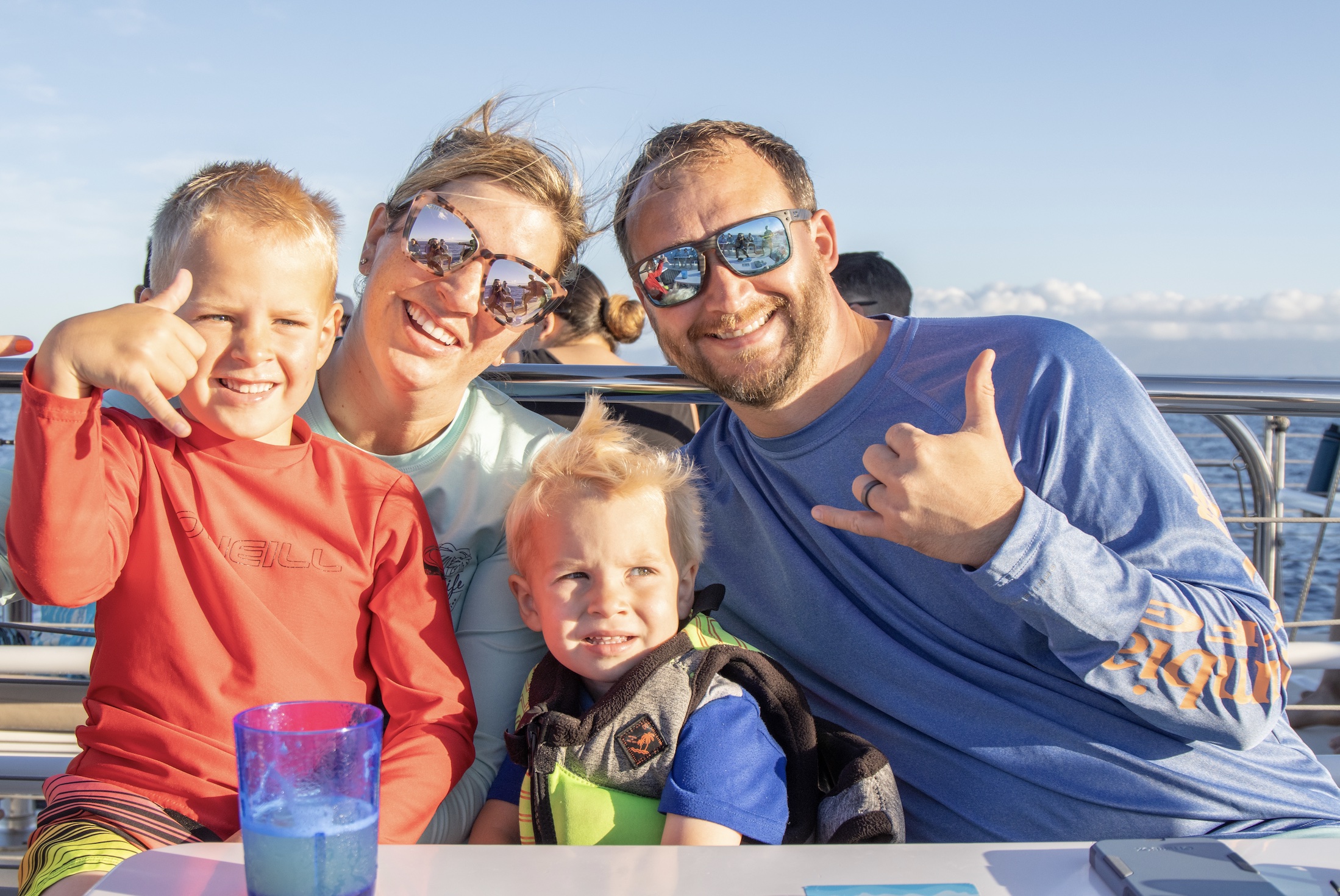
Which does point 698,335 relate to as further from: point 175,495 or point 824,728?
point 175,495

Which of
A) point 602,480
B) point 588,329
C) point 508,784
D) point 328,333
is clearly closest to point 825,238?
point 602,480

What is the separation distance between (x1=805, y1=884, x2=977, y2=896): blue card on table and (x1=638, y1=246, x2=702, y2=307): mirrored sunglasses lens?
1.38 m

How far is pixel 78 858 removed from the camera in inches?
56.6

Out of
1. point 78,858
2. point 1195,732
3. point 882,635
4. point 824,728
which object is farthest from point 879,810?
point 78,858

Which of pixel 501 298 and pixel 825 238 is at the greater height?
pixel 825 238

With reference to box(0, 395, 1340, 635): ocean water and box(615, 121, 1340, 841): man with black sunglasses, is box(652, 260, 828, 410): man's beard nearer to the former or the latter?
box(615, 121, 1340, 841): man with black sunglasses

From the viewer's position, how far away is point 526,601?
193 cm

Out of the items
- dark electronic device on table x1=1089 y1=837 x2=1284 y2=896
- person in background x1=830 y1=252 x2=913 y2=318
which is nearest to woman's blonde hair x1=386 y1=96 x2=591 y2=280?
dark electronic device on table x1=1089 y1=837 x2=1284 y2=896

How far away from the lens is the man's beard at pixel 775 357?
80.6 inches

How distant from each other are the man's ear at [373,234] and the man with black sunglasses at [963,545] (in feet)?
1.85

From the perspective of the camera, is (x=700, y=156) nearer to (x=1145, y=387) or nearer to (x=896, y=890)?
(x=1145, y=387)

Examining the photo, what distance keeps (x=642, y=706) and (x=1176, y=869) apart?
2.87ft

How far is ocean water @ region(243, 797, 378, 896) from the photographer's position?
0.97 meters

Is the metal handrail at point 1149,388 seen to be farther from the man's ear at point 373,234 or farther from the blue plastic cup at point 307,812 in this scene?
the blue plastic cup at point 307,812
